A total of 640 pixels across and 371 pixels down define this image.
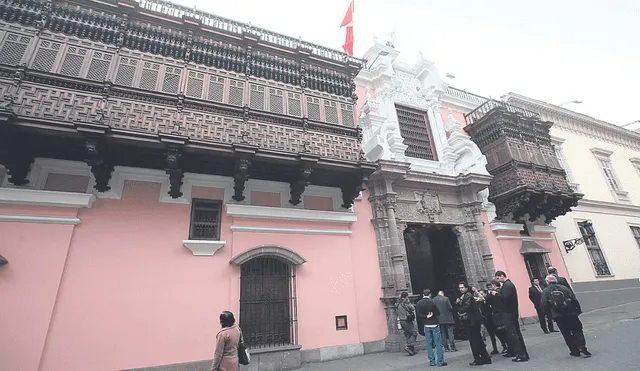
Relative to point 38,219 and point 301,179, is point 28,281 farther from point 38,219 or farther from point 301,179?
point 301,179

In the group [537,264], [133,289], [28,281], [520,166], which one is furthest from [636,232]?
[28,281]

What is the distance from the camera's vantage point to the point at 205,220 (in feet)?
25.7

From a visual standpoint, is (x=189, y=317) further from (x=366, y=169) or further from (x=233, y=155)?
(x=366, y=169)

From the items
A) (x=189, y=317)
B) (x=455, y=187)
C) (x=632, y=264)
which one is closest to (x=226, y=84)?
(x=189, y=317)

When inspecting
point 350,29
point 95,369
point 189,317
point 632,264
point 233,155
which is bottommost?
point 95,369

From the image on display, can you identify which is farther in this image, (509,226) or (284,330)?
(509,226)

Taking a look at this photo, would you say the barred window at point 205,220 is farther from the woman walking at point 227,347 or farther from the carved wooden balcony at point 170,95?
the woman walking at point 227,347

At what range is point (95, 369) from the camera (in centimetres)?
586

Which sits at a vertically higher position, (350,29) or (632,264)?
(350,29)

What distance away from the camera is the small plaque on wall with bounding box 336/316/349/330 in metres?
8.04

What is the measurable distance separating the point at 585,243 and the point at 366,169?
12956mm

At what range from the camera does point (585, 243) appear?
1402 cm

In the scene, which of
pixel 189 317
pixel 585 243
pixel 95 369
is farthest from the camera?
pixel 585 243

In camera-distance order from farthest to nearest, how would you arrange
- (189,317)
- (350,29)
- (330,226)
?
(350,29), (330,226), (189,317)
